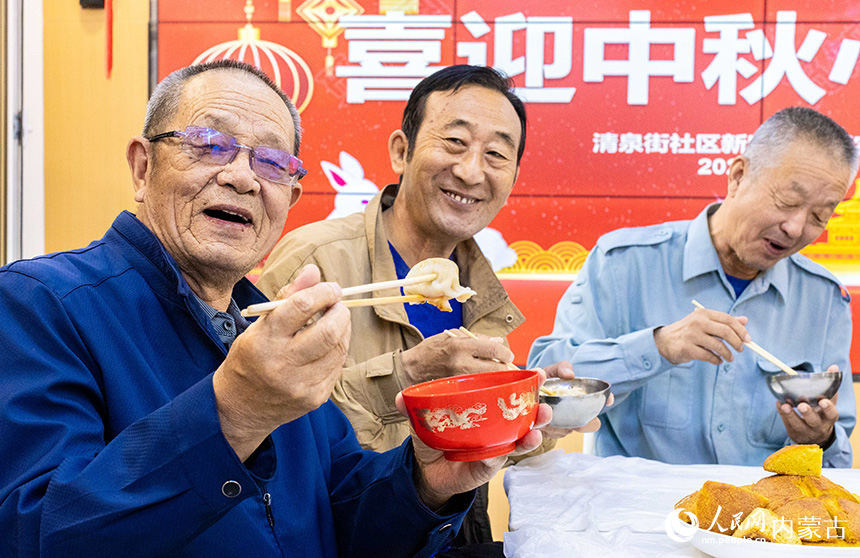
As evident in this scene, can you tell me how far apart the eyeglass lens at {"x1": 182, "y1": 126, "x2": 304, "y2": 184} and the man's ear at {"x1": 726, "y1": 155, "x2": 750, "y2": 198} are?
1.68m

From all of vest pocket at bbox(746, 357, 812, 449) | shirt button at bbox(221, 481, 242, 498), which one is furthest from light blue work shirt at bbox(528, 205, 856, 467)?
shirt button at bbox(221, 481, 242, 498)

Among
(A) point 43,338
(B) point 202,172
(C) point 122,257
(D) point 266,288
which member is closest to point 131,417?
(A) point 43,338

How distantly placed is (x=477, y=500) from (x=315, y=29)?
2374 millimetres

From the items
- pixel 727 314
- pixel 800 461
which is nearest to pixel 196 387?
pixel 800 461

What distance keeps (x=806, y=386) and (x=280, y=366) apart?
159cm

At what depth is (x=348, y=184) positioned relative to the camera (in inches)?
136

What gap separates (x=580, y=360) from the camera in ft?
7.41

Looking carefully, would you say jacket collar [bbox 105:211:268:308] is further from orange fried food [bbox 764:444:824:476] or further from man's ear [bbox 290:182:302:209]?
orange fried food [bbox 764:444:824:476]

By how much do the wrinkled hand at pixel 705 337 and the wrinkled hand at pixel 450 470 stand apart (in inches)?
36.3

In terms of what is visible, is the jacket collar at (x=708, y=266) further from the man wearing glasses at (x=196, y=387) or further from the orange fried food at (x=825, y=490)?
the man wearing glasses at (x=196, y=387)

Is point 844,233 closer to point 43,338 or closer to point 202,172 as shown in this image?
point 202,172

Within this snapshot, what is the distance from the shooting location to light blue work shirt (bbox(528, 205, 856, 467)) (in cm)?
229

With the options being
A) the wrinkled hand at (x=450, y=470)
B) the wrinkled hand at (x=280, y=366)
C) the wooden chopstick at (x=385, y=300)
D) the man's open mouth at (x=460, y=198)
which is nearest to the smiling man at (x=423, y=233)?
the man's open mouth at (x=460, y=198)

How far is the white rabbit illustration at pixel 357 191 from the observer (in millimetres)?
3432
